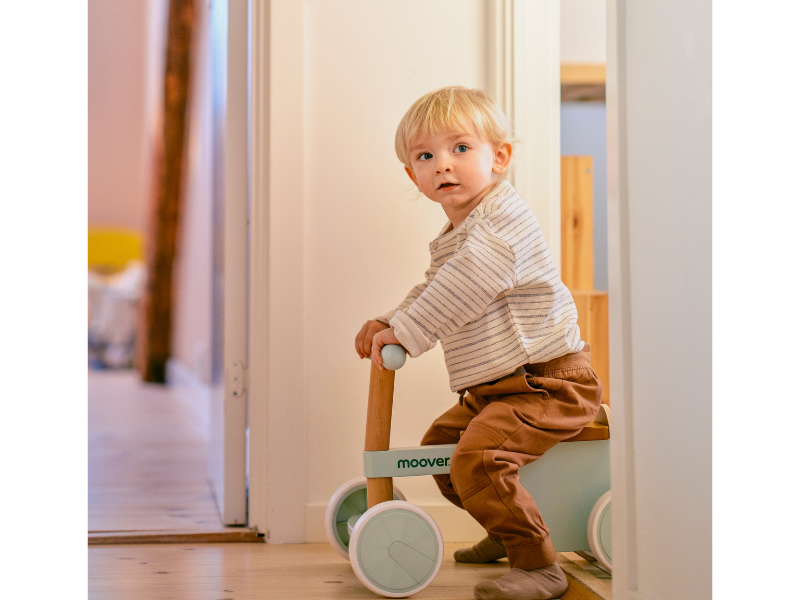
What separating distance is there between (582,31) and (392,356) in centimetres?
107

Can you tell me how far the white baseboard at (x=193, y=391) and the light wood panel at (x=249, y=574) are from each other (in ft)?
3.26

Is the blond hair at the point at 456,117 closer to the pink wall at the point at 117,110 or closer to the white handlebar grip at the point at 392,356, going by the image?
the white handlebar grip at the point at 392,356

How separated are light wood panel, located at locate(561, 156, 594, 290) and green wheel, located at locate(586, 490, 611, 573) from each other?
58cm

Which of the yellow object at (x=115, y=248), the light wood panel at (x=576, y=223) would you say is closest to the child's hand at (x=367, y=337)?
the light wood panel at (x=576, y=223)

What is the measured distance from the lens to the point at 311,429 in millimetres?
1311

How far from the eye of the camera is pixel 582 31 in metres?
1.70

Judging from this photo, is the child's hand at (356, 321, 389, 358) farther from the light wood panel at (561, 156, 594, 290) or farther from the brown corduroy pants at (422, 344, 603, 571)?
the light wood panel at (561, 156, 594, 290)

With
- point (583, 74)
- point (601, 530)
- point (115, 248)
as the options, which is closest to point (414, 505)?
point (601, 530)

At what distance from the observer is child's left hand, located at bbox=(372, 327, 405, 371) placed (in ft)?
3.38

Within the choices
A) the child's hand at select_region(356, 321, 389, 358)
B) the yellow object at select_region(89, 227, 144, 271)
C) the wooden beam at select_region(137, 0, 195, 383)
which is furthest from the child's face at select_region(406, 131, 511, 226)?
the yellow object at select_region(89, 227, 144, 271)

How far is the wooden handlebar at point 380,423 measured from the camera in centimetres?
104
